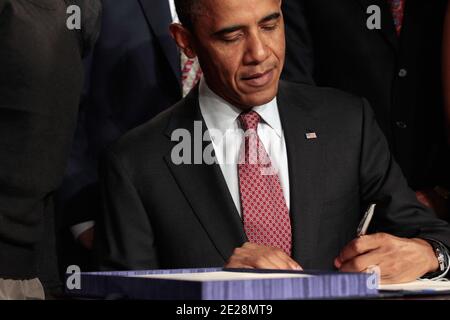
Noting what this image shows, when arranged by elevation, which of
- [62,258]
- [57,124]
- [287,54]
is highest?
[287,54]

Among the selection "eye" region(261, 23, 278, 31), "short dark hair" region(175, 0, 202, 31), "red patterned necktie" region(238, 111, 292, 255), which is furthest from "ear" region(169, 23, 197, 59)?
"red patterned necktie" region(238, 111, 292, 255)

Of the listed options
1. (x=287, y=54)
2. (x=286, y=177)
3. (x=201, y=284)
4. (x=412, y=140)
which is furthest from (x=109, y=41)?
(x=201, y=284)

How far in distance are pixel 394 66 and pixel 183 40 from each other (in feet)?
2.36

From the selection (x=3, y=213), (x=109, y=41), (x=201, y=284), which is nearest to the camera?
(x=201, y=284)

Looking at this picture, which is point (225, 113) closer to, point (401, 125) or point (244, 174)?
point (244, 174)

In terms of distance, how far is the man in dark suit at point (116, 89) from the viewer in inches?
110

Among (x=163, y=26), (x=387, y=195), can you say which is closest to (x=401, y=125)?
(x=387, y=195)

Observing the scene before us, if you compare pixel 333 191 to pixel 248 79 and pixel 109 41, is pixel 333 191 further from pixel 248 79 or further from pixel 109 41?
pixel 109 41

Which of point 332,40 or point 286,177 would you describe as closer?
point 286,177

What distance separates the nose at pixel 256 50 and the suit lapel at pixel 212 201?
0.78 feet

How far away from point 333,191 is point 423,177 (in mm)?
545

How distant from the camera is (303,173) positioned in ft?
7.93

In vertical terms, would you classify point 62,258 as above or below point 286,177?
below

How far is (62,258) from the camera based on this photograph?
291 centimetres
